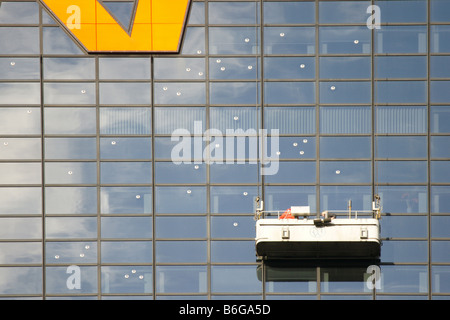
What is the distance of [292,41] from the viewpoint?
1282 inches

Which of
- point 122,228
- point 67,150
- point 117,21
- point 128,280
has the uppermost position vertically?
point 117,21

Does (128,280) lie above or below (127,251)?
below

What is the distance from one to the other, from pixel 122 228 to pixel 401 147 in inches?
434

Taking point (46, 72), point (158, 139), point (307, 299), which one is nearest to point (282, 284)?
point (307, 299)

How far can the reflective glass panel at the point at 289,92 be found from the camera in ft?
107

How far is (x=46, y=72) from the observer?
32.6 metres

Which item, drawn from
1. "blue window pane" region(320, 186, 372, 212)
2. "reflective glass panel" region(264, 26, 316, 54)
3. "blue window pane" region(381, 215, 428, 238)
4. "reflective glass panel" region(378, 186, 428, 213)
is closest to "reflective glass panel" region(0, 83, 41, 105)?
"reflective glass panel" region(264, 26, 316, 54)

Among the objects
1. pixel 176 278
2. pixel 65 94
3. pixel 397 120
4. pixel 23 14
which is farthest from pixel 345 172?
pixel 23 14

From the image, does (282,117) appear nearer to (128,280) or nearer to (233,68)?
(233,68)

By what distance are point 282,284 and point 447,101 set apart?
934 centimetres

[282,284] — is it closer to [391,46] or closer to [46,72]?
[391,46]

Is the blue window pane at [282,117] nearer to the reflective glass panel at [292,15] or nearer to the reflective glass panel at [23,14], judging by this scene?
the reflective glass panel at [292,15]

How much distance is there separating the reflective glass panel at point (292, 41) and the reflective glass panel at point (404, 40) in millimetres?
2622
